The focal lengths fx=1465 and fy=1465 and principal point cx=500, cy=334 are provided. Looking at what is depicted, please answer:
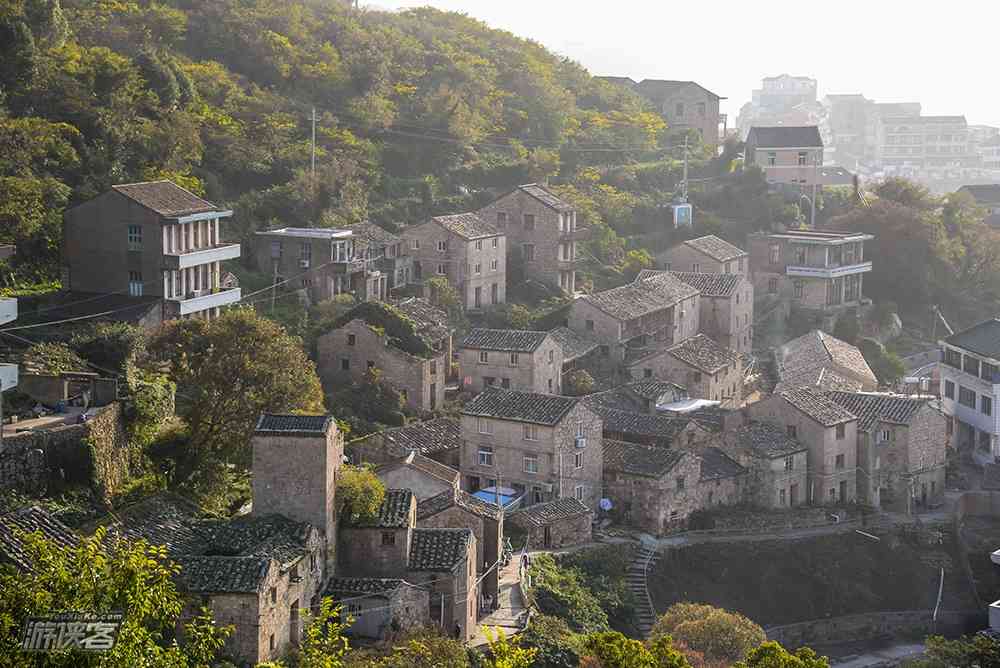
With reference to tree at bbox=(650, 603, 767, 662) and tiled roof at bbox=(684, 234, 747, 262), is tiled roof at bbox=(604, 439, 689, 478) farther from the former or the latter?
Answer: tiled roof at bbox=(684, 234, 747, 262)

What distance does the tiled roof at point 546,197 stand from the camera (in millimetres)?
53062

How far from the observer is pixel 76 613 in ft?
47.1

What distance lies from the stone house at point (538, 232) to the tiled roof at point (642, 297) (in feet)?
12.8

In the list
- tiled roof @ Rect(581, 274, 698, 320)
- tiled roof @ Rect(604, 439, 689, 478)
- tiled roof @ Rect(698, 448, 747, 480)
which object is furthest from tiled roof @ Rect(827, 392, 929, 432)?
tiled roof @ Rect(581, 274, 698, 320)

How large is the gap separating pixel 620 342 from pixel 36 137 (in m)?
18.9

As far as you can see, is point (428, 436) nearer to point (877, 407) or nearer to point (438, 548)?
point (438, 548)

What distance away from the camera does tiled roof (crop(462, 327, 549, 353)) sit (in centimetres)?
4150

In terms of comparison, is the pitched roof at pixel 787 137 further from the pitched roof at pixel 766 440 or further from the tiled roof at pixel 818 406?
the pitched roof at pixel 766 440

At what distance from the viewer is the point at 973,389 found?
45594 millimetres

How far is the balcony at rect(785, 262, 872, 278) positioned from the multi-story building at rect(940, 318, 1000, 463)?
32.4 ft

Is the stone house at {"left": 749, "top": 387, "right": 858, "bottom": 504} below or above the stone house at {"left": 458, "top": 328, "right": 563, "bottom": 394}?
below

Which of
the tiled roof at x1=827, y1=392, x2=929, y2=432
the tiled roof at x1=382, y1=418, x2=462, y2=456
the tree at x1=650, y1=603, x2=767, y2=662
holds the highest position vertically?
the tiled roof at x1=827, y1=392, x2=929, y2=432

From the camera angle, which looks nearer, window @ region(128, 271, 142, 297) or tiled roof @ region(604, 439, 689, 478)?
tiled roof @ region(604, 439, 689, 478)

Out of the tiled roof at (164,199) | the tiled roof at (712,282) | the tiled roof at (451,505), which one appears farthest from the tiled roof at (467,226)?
the tiled roof at (451,505)
